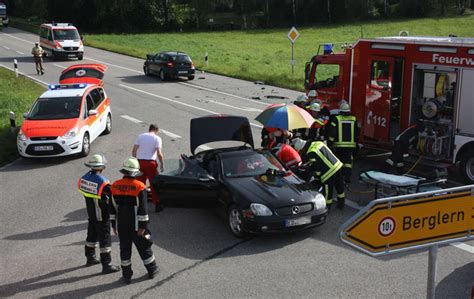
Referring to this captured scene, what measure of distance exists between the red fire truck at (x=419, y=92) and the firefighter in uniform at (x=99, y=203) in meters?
A: 7.01

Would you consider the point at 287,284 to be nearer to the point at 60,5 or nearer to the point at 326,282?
the point at 326,282

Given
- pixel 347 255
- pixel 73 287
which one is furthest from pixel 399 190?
pixel 73 287

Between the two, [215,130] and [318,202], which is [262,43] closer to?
[215,130]

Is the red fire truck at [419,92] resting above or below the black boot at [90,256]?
above

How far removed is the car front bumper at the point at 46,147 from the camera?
13961 millimetres

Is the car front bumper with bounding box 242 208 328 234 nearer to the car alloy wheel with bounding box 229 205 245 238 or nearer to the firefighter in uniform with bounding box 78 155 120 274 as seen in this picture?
the car alloy wheel with bounding box 229 205 245 238

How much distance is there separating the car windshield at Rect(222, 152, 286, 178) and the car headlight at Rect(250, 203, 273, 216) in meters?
1.01

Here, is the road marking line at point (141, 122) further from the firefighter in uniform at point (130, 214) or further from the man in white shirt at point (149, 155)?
the firefighter in uniform at point (130, 214)

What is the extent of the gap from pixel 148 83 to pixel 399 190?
19.5 metres

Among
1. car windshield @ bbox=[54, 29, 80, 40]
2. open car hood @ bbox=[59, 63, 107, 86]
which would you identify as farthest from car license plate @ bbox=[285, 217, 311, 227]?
car windshield @ bbox=[54, 29, 80, 40]

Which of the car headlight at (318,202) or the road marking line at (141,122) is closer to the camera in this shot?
the car headlight at (318,202)

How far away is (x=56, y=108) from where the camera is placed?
1516cm

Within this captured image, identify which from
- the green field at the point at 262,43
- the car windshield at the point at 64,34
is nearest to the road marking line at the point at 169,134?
the green field at the point at 262,43

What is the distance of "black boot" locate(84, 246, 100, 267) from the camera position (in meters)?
7.95
